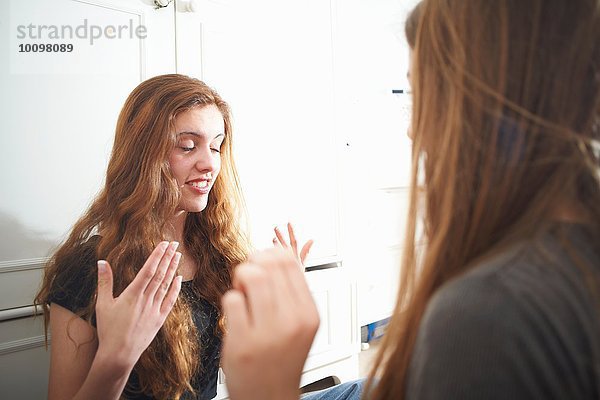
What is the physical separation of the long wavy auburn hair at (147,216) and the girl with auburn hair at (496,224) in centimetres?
64

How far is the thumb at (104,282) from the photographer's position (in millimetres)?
825

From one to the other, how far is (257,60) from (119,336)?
3.30 ft

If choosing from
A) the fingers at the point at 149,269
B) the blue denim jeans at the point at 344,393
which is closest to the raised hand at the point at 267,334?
the fingers at the point at 149,269

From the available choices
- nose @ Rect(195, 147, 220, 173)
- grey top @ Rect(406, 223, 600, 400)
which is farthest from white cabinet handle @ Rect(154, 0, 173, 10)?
grey top @ Rect(406, 223, 600, 400)

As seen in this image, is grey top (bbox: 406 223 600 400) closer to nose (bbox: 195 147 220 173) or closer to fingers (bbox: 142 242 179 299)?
fingers (bbox: 142 242 179 299)

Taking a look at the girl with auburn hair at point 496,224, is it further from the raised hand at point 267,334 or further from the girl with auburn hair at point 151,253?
the girl with auburn hair at point 151,253

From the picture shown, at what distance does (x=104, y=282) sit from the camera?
0.84 metres

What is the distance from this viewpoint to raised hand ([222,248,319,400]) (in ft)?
1.48

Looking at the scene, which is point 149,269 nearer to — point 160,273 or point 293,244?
point 160,273

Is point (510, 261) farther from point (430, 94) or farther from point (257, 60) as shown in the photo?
point (257, 60)

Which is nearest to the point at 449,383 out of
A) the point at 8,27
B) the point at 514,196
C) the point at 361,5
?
the point at 514,196

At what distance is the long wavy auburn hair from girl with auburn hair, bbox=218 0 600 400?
0.64 meters

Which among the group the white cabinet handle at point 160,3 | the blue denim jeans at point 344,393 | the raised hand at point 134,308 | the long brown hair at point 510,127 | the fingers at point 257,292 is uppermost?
the white cabinet handle at point 160,3

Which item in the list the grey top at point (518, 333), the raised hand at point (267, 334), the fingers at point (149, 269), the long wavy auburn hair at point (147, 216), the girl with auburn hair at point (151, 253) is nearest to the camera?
the grey top at point (518, 333)
